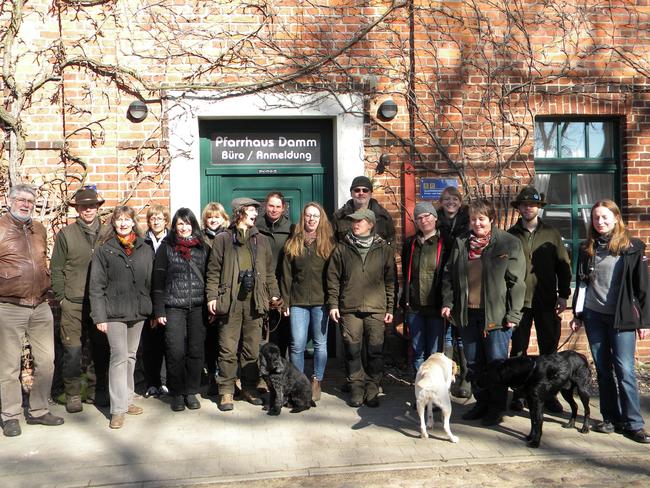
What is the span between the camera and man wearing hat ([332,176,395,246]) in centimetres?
698

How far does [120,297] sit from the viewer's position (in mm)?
6102

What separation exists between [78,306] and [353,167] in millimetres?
3358

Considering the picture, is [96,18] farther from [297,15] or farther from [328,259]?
[328,259]

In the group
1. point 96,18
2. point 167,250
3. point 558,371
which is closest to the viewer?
point 558,371

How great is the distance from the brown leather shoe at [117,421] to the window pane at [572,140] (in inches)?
230

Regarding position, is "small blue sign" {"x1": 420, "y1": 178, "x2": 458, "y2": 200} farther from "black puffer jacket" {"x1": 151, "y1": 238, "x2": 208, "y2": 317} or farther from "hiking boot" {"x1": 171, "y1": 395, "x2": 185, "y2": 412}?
"hiking boot" {"x1": 171, "y1": 395, "x2": 185, "y2": 412}

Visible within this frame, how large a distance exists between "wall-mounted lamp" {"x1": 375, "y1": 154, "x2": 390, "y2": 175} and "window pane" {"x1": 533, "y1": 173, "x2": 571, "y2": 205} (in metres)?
1.92

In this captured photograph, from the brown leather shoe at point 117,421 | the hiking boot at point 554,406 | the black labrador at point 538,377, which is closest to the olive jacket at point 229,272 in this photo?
the brown leather shoe at point 117,421

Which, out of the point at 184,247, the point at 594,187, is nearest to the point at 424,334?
the point at 184,247

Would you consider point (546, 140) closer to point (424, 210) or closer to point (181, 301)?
point (424, 210)

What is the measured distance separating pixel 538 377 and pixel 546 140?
150 inches

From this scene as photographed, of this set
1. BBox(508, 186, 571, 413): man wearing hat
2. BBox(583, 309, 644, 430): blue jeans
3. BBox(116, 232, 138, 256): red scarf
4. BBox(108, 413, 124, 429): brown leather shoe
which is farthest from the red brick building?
BBox(583, 309, 644, 430): blue jeans

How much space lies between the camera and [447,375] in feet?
18.4

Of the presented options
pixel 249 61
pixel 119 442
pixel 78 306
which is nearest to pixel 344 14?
pixel 249 61
